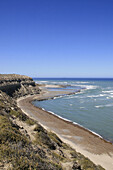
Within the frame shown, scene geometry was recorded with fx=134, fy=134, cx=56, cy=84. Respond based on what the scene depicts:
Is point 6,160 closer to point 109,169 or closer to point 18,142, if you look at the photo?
point 18,142

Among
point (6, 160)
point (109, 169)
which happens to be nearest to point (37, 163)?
point (6, 160)

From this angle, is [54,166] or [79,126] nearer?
[54,166]

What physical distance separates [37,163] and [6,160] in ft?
5.47

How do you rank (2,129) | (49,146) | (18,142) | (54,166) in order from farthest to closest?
1. (49,146)
2. (2,129)
3. (18,142)
4. (54,166)

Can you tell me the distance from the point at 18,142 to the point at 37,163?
2.03m

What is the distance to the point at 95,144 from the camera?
1644 centimetres

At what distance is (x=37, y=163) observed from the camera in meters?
7.42

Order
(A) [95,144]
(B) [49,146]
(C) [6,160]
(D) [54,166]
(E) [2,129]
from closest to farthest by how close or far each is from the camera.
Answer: (C) [6,160] < (D) [54,166] < (E) [2,129] < (B) [49,146] < (A) [95,144]

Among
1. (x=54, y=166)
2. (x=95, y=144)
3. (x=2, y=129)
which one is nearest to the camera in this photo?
(x=54, y=166)

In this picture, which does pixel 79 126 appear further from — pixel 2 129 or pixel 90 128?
pixel 2 129

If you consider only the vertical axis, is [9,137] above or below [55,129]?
above

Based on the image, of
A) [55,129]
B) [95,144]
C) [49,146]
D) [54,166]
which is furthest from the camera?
[55,129]

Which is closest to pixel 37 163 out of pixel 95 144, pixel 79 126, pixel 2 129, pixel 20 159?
pixel 20 159

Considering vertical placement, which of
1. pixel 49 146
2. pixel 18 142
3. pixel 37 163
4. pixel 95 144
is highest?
pixel 18 142
